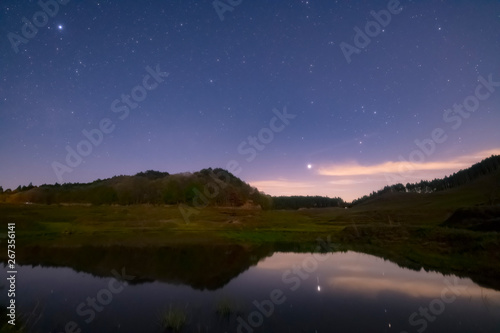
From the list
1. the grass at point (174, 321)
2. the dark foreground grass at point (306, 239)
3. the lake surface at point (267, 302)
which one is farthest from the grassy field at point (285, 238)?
the grass at point (174, 321)

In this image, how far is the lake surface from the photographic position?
1491cm

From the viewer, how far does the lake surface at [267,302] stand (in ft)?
48.9

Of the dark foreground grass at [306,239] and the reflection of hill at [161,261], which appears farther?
the dark foreground grass at [306,239]

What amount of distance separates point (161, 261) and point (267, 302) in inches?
681

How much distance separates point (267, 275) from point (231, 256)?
10749 mm

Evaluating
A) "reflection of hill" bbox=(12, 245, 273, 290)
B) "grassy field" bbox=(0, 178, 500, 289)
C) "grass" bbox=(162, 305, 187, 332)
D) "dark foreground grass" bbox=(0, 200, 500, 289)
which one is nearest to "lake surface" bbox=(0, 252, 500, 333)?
"grass" bbox=(162, 305, 187, 332)

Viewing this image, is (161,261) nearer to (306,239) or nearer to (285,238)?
(285,238)

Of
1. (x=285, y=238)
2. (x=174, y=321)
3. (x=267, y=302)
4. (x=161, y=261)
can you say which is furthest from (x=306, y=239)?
(x=174, y=321)

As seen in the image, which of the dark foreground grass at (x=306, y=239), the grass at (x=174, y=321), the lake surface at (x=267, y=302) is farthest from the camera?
the dark foreground grass at (x=306, y=239)

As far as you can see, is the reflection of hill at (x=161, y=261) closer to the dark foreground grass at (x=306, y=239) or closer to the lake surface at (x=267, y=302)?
the lake surface at (x=267, y=302)

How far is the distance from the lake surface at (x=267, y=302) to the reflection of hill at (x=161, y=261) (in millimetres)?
1116

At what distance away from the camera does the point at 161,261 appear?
32.6 m

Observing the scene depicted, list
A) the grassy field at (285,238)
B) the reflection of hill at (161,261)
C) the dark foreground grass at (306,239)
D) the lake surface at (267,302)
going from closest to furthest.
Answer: the lake surface at (267,302), the reflection of hill at (161,261), the dark foreground grass at (306,239), the grassy field at (285,238)

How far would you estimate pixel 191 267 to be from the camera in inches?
1180
